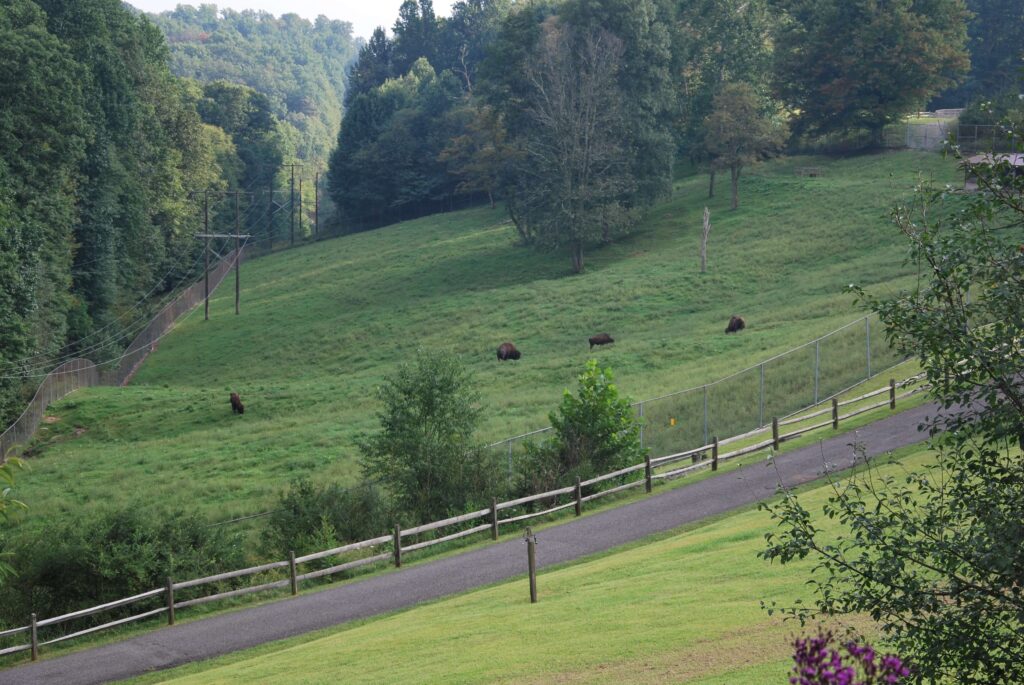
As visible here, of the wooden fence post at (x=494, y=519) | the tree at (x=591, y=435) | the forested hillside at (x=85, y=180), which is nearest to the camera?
the wooden fence post at (x=494, y=519)

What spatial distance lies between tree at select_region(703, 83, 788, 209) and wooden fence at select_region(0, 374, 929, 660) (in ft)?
139

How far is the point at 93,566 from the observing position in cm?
2556

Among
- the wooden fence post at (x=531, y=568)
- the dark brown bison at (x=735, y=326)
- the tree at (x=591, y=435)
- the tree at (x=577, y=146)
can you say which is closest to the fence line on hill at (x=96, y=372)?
the tree at (x=577, y=146)

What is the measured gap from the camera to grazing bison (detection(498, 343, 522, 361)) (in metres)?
53.9

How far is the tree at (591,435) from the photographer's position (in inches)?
1268

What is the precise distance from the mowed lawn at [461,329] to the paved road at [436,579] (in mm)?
9001

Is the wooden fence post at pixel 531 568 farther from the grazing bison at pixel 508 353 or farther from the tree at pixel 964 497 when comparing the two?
the grazing bison at pixel 508 353

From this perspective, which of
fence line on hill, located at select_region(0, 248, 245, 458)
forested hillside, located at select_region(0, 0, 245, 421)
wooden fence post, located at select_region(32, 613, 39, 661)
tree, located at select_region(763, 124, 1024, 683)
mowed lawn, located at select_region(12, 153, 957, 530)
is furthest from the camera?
forested hillside, located at select_region(0, 0, 245, 421)

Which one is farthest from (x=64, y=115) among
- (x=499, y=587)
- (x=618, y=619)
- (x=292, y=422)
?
(x=618, y=619)

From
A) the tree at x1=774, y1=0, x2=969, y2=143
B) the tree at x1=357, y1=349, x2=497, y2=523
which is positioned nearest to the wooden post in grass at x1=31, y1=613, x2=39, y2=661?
the tree at x1=357, y1=349, x2=497, y2=523

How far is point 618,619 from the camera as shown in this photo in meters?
16.3

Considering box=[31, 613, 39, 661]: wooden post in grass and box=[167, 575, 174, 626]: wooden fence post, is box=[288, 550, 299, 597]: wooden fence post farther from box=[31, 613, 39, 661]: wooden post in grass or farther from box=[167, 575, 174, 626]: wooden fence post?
box=[31, 613, 39, 661]: wooden post in grass

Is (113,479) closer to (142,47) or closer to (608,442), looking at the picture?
(608,442)

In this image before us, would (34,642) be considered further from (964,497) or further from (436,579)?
(964,497)
